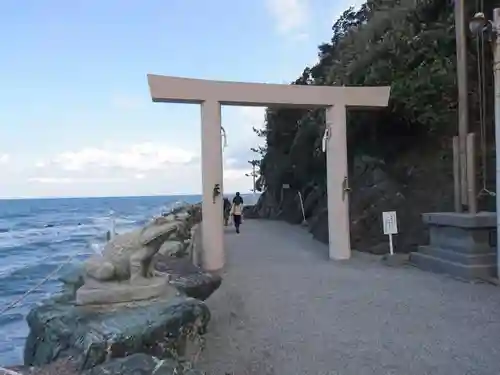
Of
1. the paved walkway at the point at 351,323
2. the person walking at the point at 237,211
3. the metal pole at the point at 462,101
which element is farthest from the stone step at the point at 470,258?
the person walking at the point at 237,211

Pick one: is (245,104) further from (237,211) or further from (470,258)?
(237,211)

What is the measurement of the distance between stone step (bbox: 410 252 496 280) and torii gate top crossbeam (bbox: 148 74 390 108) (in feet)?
10.4

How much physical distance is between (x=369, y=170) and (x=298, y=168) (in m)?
8.50

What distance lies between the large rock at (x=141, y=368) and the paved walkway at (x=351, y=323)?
1.24m

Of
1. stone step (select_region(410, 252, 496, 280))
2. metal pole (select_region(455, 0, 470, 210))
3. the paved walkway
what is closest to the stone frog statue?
the paved walkway

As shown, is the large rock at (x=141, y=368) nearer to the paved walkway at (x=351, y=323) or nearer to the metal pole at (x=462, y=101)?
the paved walkway at (x=351, y=323)

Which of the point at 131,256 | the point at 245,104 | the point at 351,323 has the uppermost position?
the point at 245,104

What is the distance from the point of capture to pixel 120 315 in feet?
13.9

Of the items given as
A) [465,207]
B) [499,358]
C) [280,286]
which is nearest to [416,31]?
[465,207]

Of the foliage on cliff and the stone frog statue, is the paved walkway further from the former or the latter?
the foliage on cliff

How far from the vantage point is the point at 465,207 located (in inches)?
358

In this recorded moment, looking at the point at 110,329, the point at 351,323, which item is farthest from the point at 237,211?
the point at 110,329

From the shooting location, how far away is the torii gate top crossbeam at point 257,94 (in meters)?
8.91

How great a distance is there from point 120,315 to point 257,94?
616cm
